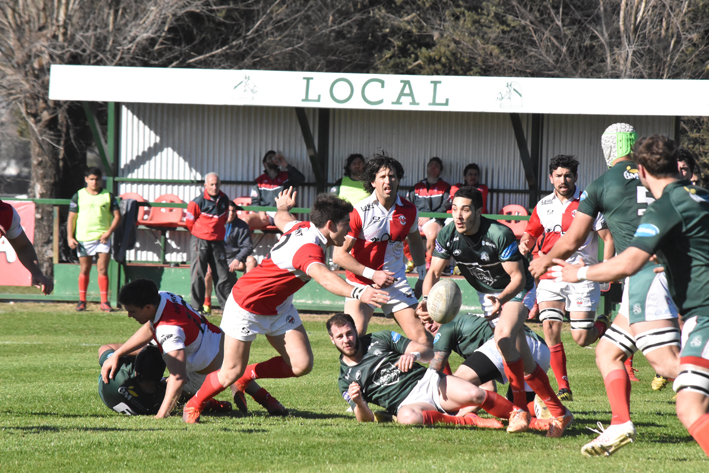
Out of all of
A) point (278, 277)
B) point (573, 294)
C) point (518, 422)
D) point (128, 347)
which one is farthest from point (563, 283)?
point (128, 347)

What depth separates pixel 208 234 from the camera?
13188 millimetres

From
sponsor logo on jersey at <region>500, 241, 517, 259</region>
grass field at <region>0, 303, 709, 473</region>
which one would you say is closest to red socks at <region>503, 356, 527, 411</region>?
grass field at <region>0, 303, 709, 473</region>

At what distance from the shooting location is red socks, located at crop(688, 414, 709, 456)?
4004 mm

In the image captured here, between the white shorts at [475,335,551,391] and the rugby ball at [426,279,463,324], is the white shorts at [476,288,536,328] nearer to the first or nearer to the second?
the white shorts at [475,335,551,391]

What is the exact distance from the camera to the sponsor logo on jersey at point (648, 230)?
414 cm

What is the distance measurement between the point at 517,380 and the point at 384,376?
A: 1019mm

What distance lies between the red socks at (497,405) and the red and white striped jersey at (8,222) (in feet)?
12.6

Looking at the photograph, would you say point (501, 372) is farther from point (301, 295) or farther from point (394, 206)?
point (301, 295)

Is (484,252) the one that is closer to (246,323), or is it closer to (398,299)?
(398,299)

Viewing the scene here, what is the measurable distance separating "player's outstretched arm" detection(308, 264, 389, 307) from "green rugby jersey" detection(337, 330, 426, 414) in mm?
939

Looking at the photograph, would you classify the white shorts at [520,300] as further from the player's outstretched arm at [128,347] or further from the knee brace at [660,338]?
the player's outstretched arm at [128,347]

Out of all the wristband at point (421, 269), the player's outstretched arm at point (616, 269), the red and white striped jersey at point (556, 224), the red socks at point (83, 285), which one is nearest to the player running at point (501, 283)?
the wristband at point (421, 269)

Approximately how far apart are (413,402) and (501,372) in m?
0.75

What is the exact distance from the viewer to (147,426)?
582 centimetres
